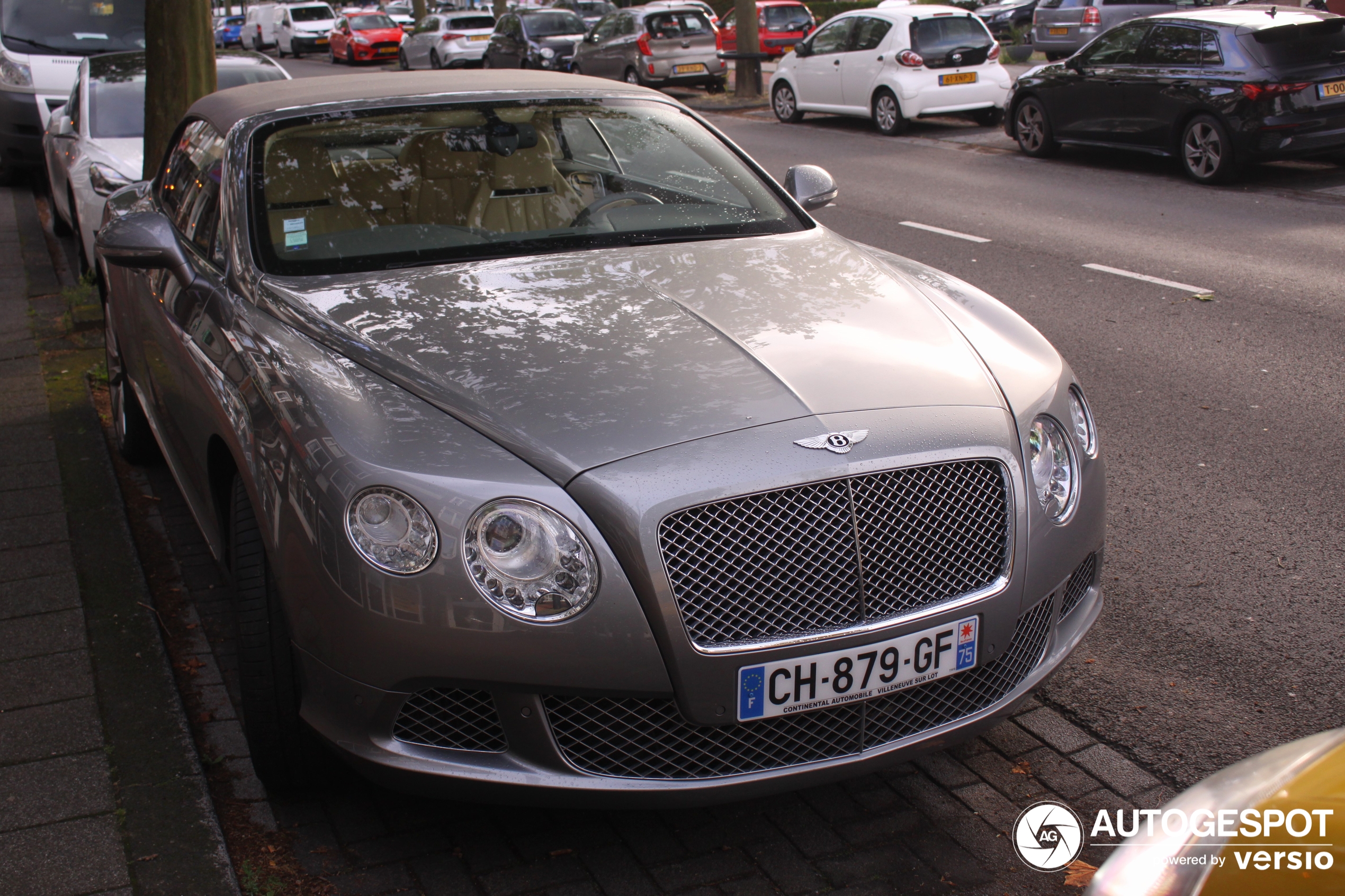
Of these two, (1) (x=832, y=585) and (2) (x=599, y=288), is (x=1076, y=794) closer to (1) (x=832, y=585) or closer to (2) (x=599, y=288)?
(1) (x=832, y=585)

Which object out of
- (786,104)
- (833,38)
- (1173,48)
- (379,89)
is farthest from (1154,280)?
(786,104)

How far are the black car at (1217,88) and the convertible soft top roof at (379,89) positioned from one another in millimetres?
8948

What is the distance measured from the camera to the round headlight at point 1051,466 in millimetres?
2867

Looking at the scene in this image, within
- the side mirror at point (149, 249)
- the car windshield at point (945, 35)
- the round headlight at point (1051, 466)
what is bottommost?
the round headlight at point (1051, 466)

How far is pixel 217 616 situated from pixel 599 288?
68.9 inches

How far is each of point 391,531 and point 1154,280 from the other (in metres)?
7.05

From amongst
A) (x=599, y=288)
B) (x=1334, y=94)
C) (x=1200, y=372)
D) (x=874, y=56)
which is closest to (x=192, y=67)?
(x=599, y=288)

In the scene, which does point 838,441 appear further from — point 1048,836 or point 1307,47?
point 1307,47

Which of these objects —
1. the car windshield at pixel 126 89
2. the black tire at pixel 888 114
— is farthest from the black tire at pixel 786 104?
the car windshield at pixel 126 89

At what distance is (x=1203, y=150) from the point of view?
12258 mm

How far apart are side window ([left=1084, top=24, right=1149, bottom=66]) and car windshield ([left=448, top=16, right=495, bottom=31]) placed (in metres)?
24.5

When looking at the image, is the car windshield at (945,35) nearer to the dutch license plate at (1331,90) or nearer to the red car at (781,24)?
the dutch license plate at (1331,90)

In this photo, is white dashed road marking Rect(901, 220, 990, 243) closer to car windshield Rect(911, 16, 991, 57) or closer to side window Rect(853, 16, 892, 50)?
car windshield Rect(911, 16, 991, 57)

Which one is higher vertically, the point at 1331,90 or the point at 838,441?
the point at 1331,90
